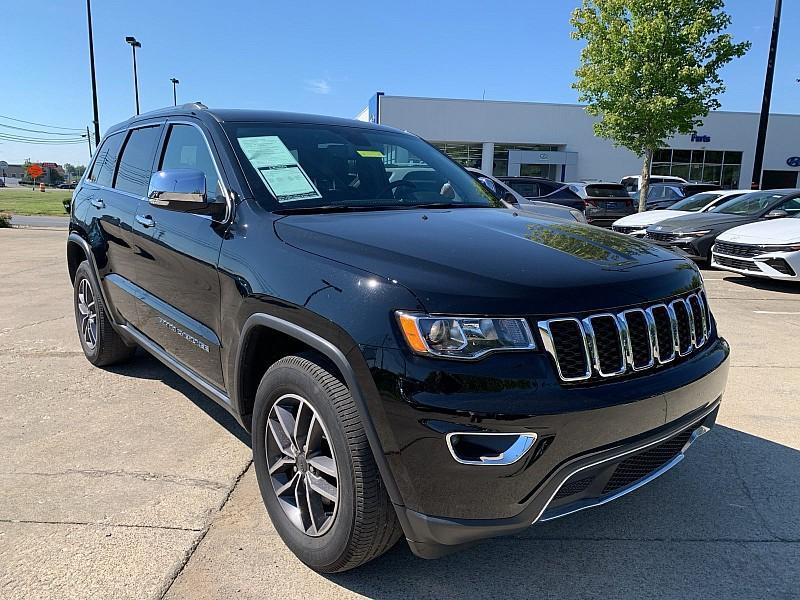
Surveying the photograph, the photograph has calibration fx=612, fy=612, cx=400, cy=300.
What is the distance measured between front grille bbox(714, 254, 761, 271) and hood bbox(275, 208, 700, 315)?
7.04m

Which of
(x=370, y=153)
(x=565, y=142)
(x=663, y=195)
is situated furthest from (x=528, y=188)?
(x=565, y=142)

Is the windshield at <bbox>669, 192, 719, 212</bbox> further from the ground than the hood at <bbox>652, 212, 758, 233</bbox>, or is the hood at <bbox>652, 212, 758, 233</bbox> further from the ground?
the windshield at <bbox>669, 192, 719, 212</bbox>

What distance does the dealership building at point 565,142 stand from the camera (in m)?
35.5

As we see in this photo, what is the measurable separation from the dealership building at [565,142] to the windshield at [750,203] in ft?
81.4

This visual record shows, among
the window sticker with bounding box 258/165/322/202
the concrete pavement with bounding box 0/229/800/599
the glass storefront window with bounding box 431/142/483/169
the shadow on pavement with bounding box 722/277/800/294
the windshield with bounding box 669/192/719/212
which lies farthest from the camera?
the glass storefront window with bounding box 431/142/483/169

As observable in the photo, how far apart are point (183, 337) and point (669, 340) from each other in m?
2.29

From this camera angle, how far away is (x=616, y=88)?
20.5 meters

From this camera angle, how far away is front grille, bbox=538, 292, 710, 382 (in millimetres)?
1938

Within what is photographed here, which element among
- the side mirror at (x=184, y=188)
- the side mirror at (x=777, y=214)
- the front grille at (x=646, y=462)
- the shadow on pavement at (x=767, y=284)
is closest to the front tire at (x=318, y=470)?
the front grille at (x=646, y=462)

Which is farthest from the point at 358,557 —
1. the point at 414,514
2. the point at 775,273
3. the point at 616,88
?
the point at 616,88

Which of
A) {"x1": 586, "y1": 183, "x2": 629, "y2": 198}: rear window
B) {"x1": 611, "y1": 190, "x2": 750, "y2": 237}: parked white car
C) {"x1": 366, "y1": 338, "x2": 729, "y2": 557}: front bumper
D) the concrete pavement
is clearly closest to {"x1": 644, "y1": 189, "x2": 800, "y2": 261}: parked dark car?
{"x1": 611, "y1": 190, "x2": 750, "y2": 237}: parked white car

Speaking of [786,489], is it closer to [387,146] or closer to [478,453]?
[478,453]

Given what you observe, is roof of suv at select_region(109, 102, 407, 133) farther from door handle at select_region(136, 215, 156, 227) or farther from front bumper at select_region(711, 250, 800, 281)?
front bumper at select_region(711, 250, 800, 281)

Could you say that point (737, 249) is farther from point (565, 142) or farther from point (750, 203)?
point (565, 142)
